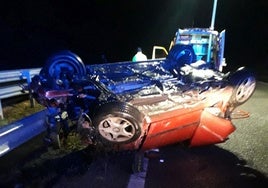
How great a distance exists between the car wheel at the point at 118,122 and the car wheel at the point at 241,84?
2010 millimetres

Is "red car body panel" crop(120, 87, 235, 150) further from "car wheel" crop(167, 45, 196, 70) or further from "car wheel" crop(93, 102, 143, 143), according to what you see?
"car wheel" crop(167, 45, 196, 70)

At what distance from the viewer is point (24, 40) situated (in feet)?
64.7

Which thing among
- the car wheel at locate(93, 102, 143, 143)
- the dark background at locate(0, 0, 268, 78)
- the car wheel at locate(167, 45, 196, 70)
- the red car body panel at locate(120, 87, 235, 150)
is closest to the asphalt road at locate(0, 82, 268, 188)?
the red car body panel at locate(120, 87, 235, 150)

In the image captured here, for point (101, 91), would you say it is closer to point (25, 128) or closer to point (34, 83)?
point (34, 83)

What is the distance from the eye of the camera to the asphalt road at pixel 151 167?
401cm

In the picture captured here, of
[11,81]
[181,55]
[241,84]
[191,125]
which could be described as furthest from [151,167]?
[11,81]

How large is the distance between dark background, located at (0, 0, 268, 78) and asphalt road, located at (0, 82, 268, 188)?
9.80 metres

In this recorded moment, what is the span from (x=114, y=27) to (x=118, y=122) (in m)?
23.9

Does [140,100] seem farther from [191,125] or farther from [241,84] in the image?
[241,84]

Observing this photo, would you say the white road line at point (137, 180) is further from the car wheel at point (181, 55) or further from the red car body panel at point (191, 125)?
the car wheel at point (181, 55)

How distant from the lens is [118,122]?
3.88 m

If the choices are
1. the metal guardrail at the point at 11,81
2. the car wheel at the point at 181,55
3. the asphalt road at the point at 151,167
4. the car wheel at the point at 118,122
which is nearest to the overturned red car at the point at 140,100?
the car wheel at the point at 118,122

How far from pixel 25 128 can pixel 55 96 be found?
1.13 m

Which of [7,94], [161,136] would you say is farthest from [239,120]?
[7,94]
